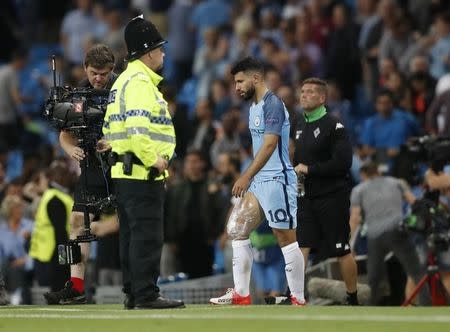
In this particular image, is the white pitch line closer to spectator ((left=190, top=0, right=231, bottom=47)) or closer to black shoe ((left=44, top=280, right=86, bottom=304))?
black shoe ((left=44, top=280, right=86, bottom=304))

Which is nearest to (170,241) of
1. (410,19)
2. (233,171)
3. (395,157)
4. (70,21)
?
(233,171)

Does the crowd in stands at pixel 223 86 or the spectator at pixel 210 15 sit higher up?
the spectator at pixel 210 15

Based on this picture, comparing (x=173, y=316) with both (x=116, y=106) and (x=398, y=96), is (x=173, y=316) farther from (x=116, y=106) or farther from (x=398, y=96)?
(x=398, y=96)

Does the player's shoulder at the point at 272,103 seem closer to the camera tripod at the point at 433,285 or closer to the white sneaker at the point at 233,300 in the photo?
the white sneaker at the point at 233,300

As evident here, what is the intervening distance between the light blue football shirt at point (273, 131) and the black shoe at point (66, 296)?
5.90ft

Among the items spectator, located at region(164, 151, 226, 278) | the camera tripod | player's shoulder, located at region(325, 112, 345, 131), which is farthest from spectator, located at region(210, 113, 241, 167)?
player's shoulder, located at region(325, 112, 345, 131)

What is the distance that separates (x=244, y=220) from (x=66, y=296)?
1634 mm

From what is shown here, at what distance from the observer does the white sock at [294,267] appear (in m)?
12.8

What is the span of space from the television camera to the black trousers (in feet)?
4.01

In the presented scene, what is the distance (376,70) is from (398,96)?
5.38 ft

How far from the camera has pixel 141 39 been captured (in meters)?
11.6

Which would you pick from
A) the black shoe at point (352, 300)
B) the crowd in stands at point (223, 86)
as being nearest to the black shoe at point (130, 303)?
the black shoe at point (352, 300)

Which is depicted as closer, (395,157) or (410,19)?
(395,157)

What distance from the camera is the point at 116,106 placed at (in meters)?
11.5
